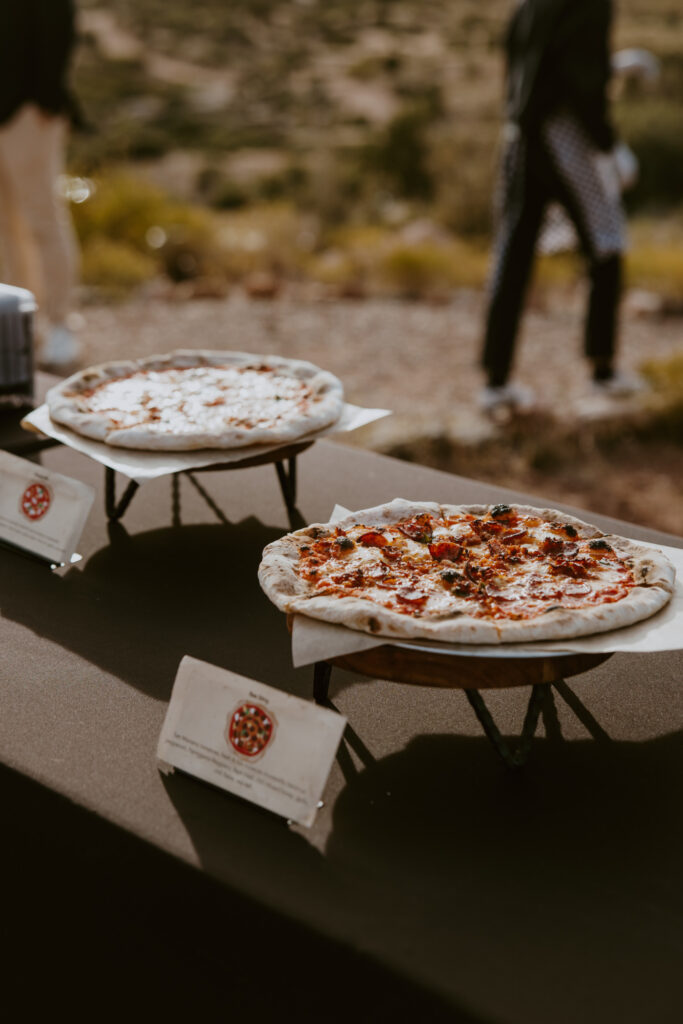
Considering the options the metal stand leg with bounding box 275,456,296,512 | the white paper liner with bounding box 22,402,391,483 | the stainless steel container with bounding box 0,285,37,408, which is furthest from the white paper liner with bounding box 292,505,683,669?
the stainless steel container with bounding box 0,285,37,408

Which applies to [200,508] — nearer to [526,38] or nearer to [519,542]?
[519,542]

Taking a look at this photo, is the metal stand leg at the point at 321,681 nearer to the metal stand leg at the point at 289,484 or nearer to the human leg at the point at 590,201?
the metal stand leg at the point at 289,484

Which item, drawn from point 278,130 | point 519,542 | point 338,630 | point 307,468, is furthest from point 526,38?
point 278,130

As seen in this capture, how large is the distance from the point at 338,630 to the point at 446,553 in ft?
0.75

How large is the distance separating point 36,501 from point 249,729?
705 mm

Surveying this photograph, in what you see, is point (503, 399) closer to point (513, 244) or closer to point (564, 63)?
point (513, 244)

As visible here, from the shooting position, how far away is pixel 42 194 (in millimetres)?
3955

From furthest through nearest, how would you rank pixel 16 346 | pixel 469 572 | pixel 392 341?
1. pixel 392 341
2. pixel 16 346
3. pixel 469 572

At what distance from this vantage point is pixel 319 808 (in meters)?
1.11

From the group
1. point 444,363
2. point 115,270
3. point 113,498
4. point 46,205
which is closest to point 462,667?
point 113,498

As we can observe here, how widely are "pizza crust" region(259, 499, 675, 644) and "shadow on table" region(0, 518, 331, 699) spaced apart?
0.22m

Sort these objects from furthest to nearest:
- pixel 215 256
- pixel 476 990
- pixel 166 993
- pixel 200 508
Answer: pixel 215 256, pixel 200 508, pixel 166 993, pixel 476 990

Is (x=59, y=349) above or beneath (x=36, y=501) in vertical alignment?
beneath

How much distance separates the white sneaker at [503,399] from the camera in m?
3.97
